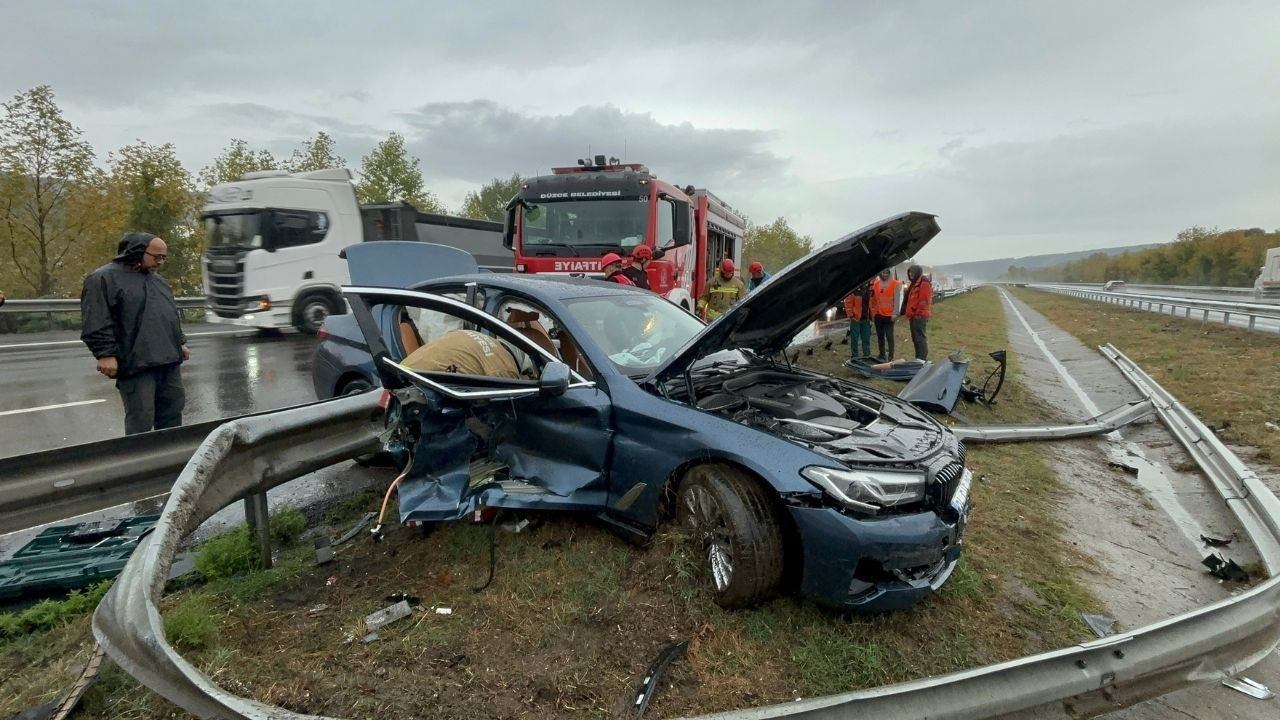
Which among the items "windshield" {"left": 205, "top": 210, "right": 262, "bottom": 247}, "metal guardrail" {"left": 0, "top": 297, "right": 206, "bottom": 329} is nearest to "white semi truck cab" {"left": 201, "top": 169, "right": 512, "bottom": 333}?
"windshield" {"left": 205, "top": 210, "right": 262, "bottom": 247}

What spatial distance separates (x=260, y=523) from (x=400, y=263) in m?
2.61

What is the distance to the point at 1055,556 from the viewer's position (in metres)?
3.71

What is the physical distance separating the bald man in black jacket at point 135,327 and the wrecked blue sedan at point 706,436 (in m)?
1.58

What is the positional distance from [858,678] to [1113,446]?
217 inches

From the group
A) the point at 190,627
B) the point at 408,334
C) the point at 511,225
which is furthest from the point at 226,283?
the point at 190,627

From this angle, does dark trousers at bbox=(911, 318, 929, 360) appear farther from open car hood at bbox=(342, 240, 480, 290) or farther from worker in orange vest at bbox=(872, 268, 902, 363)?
open car hood at bbox=(342, 240, 480, 290)

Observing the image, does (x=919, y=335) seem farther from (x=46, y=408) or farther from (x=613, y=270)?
(x=46, y=408)

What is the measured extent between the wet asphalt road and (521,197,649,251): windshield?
4.06 metres

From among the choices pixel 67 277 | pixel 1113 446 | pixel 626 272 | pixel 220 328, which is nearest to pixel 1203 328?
pixel 1113 446

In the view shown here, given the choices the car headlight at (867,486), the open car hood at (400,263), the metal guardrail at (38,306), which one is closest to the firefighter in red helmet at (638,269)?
the open car hood at (400,263)

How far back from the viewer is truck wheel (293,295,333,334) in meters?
13.2

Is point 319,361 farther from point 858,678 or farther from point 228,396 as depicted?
point 858,678

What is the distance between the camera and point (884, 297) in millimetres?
9609

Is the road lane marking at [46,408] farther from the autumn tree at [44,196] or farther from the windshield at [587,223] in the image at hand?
the autumn tree at [44,196]
